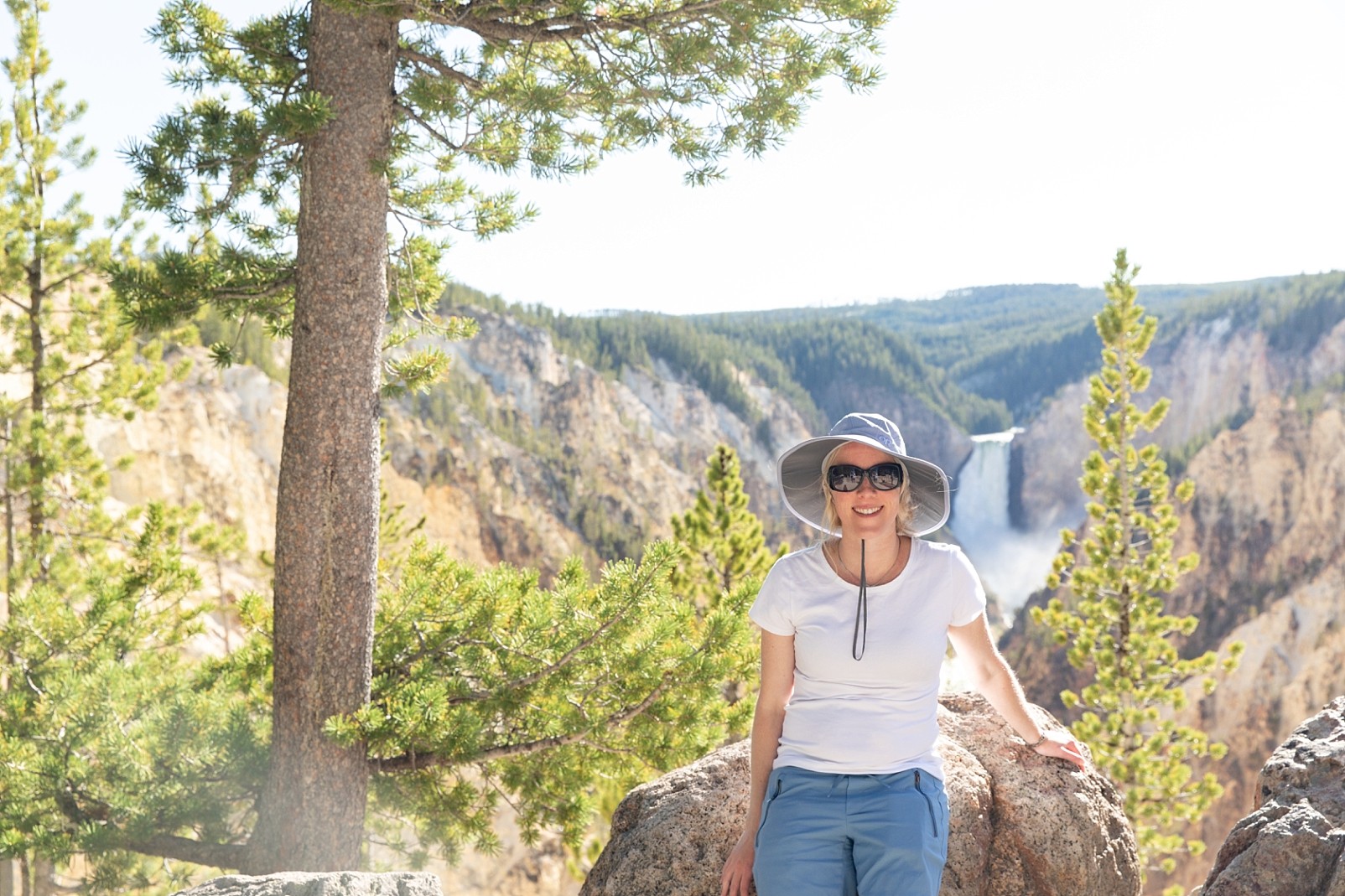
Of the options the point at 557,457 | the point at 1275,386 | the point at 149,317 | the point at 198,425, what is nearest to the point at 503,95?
the point at 149,317

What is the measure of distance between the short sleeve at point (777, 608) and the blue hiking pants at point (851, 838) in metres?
0.36

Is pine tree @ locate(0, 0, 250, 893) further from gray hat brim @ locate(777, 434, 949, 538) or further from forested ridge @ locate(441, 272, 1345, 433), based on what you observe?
forested ridge @ locate(441, 272, 1345, 433)

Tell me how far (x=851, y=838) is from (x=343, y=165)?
3814 millimetres

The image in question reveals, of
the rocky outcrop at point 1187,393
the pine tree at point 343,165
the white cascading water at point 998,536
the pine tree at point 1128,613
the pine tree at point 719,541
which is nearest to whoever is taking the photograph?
the pine tree at point 343,165

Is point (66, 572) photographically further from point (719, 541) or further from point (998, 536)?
point (998, 536)

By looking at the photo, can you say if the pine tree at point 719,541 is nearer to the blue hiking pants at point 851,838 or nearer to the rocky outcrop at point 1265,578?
the blue hiking pants at point 851,838

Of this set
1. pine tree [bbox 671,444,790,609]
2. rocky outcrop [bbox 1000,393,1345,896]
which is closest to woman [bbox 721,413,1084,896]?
pine tree [bbox 671,444,790,609]

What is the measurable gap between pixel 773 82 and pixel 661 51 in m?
0.55

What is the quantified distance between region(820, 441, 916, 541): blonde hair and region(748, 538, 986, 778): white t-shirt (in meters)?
0.14

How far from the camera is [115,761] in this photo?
5.11 metres

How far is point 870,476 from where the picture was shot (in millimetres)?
2852

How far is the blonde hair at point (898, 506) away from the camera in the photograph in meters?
2.92

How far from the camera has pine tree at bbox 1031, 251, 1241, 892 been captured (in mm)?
14844

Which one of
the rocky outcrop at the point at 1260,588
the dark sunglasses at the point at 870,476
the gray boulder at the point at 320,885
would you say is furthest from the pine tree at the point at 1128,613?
the rocky outcrop at the point at 1260,588
